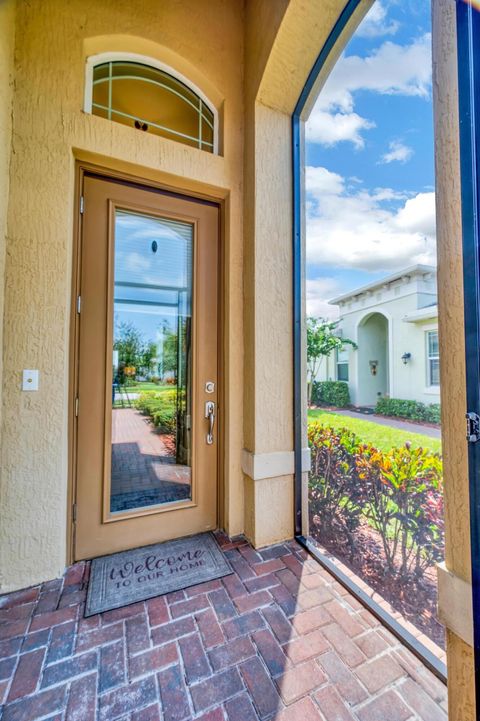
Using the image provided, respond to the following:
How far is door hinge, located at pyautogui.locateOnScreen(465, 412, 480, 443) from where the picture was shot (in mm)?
972

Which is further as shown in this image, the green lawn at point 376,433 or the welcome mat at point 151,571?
the green lawn at point 376,433

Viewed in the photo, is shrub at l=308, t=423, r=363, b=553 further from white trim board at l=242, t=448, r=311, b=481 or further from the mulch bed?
white trim board at l=242, t=448, r=311, b=481

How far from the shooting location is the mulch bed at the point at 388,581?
162cm

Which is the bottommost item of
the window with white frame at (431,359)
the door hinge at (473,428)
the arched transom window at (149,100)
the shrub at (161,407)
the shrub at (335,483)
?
the shrub at (335,483)

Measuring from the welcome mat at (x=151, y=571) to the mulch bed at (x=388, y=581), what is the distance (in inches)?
34.7

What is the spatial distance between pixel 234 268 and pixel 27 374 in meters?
1.62

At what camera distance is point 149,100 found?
2.38m

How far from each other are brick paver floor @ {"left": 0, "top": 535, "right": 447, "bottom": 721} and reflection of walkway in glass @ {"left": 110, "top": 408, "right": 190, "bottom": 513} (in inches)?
23.3

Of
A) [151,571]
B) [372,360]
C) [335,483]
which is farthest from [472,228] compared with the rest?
[151,571]

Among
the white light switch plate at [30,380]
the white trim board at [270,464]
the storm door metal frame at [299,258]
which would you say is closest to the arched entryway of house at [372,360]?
the storm door metal frame at [299,258]

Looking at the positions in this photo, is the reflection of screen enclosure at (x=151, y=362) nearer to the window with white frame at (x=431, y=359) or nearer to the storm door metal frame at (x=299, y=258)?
the storm door metal frame at (x=299, y=258)

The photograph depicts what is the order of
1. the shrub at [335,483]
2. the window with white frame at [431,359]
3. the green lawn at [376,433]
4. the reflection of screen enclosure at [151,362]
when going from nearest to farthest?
1. the window with white frame at [431,359]
2. the green lawn at [376,433]
3. the reflection of screen enclosure at [151,362]
4. the shrub at [335,483]

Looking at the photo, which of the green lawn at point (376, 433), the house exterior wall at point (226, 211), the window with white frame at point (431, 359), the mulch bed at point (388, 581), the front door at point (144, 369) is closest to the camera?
the house exterior wall at point (226, 211)

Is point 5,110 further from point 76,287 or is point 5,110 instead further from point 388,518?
point 388,518
